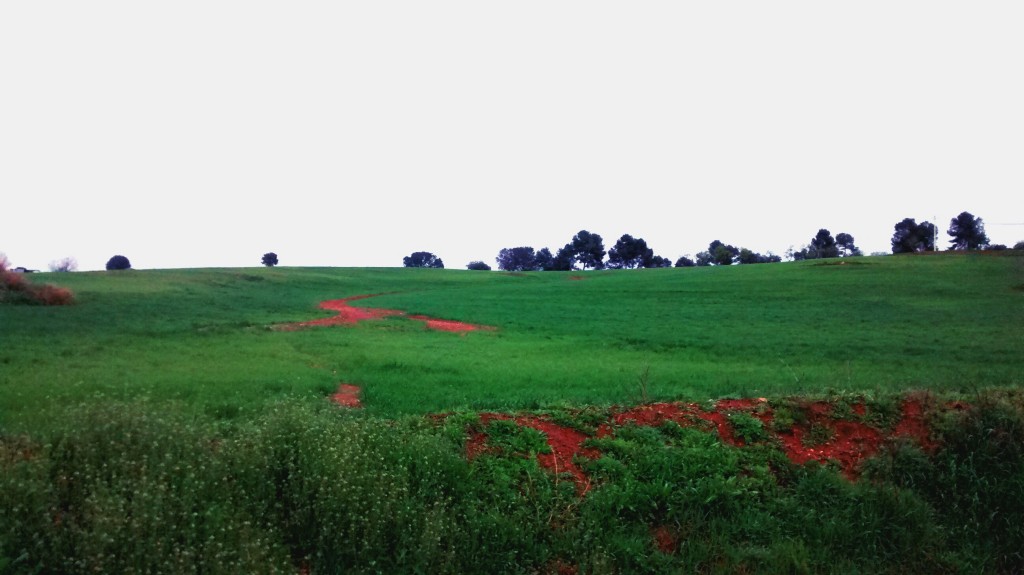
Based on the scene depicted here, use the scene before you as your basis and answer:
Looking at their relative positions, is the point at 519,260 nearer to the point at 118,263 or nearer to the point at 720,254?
the point at 720,254

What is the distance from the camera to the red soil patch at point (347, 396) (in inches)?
450

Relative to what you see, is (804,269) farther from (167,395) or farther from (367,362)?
(167,395)

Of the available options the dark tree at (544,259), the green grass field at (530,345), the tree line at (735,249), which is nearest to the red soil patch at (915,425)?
the green grass field at (530,345)

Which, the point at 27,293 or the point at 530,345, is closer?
the point at 530,345

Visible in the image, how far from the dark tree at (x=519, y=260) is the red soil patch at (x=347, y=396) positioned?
125828 millimetres

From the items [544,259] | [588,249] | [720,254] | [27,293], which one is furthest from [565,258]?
[27,293]

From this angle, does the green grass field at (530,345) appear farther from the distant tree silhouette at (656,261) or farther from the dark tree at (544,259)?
the dark tree at (544,259)

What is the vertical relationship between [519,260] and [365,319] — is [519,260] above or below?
above

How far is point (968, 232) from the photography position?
306 ft

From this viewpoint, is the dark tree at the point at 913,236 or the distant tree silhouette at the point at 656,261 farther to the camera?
the distant tree silhouette at the point at 656,261

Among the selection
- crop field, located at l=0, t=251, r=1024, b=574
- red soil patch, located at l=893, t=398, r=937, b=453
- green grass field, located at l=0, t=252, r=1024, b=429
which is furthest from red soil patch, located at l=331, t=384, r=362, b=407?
red soil patch, located at l=893, t=398, r=937, b=453

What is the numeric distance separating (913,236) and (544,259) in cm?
6992

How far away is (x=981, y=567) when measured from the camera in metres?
5.79

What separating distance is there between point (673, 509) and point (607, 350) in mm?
15144
